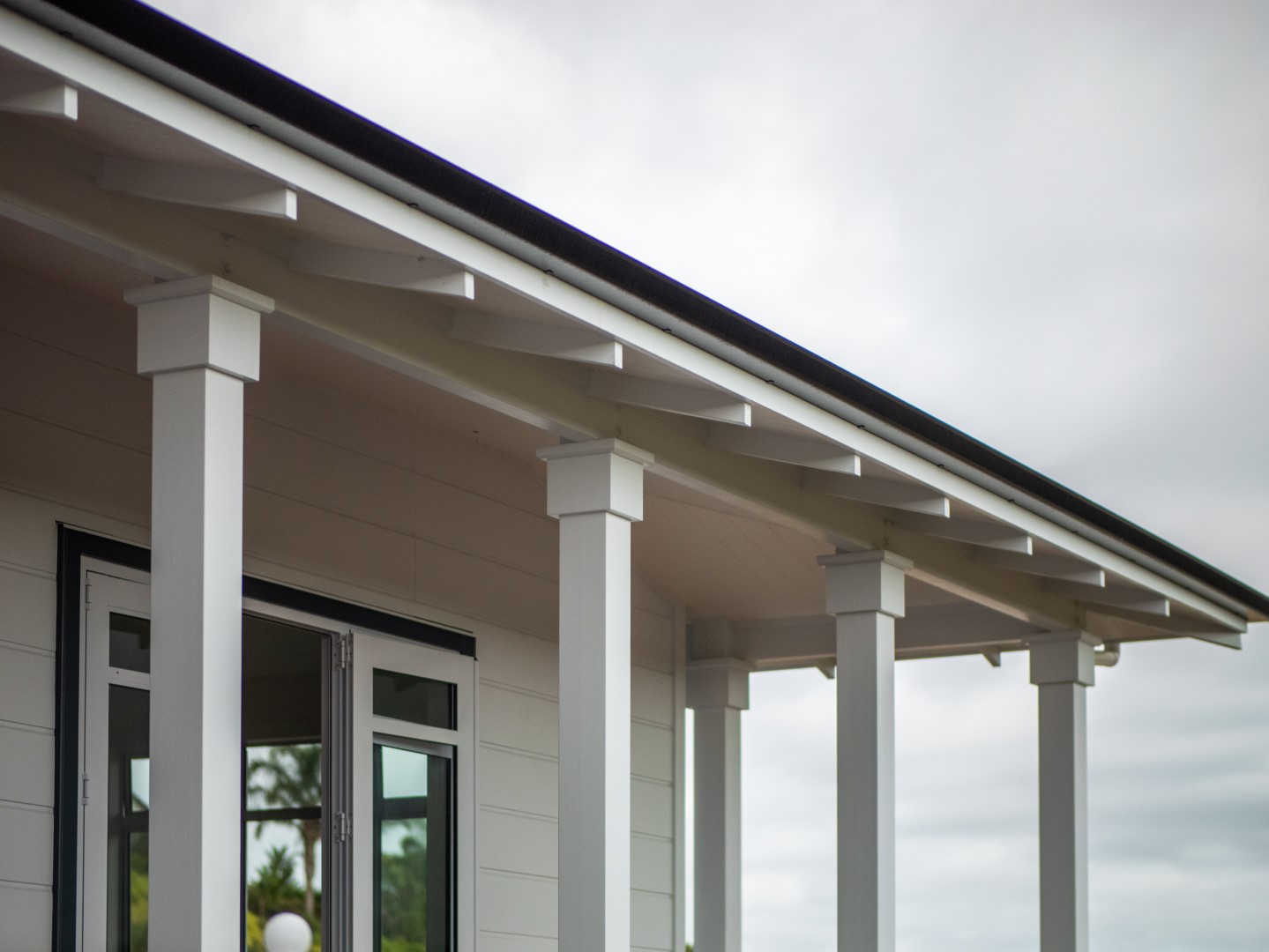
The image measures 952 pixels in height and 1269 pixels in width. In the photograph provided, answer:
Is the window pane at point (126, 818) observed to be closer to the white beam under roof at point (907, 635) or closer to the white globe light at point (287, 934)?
the white globe light at point (287, 934)

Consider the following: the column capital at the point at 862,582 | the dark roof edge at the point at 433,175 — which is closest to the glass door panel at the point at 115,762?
the dark roof edge at the point at 433,175

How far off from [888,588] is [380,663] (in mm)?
2177

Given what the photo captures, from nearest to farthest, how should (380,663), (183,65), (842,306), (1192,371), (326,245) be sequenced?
1. (183,65)
2. (326,245)
3. (380,663)
4. (1192,371)
5. (842,306)

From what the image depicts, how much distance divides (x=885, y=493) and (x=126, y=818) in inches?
124

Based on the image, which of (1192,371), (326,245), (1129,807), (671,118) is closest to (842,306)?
(671,118)

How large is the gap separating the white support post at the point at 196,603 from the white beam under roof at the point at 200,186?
0.30 m

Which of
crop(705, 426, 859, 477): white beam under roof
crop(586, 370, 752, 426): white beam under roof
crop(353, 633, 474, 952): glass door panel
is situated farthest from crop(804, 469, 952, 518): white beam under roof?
crop(353, 633, 474, 952): glass door panel

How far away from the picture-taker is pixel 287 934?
6.67m

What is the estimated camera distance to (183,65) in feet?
11.7

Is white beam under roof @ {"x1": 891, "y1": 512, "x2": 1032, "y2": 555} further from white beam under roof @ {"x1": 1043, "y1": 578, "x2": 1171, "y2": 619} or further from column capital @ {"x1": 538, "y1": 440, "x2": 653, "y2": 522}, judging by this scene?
column capital @ {"x1": 538, "y1": 440, "x2": 653, "y2": 522}

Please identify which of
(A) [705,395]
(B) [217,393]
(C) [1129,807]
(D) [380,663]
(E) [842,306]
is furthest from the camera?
(E) [842,306]

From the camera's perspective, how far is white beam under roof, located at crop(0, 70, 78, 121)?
345 centimetres

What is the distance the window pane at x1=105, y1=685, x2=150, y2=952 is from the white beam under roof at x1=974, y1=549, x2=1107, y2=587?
407cm

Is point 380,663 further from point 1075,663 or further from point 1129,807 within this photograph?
point 1129,807
